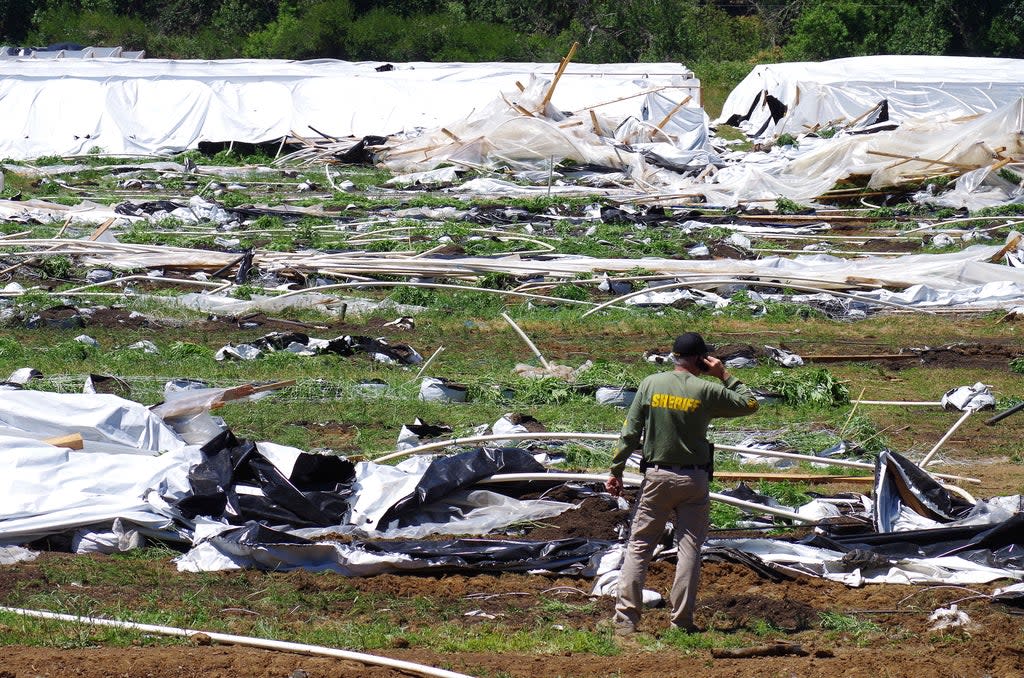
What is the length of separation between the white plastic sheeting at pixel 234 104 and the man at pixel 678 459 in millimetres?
31177

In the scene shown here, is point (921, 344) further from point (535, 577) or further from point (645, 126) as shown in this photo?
point (645, 126)

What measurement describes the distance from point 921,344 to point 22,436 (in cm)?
982

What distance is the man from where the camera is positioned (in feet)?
20.1

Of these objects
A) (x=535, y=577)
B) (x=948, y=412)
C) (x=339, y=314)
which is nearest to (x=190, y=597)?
(x=535, y=577)

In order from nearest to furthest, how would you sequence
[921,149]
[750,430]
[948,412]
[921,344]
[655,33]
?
1. [750,430]
2. [948,412]
3. [921,344]
4. [921,149]
5. [655,33]

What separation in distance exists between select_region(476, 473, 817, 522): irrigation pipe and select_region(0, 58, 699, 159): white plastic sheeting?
29.0 metres

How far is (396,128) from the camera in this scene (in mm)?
37438

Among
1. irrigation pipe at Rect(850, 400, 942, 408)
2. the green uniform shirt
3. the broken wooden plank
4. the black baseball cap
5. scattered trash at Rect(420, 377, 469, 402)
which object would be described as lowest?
scattered trash at Rect(420, 377, 469, 402)

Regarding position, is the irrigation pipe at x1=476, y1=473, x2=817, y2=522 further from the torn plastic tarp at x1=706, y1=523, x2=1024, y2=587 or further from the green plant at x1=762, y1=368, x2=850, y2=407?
the green plant at x1=762, y1=368, x2=850, y2=407

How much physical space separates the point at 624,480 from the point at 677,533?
213 centimetres

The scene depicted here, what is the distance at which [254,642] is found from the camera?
5895 millimetres

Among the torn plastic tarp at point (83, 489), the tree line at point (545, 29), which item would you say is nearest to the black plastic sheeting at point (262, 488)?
the torn plastic tarp at point (83, 489)

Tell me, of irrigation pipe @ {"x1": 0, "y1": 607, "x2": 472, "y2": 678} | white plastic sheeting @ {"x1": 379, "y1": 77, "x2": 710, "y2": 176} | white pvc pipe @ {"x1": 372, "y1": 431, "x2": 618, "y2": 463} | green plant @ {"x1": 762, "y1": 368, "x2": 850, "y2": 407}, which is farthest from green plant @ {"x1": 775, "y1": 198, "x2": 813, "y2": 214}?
irrigation pipe @ {"x1": 0, "y1": 607, "x2": 472, "y2": 678}

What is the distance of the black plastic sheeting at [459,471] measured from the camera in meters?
8.17
